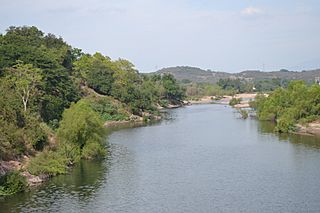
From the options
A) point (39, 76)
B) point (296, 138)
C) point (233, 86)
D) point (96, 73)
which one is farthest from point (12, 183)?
point (233, 86)

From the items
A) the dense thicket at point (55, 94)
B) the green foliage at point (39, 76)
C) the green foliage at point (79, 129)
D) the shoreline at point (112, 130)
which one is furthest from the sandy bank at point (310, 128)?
the green foliage at point (39, 76)

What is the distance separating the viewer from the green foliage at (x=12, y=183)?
3503 centimetres

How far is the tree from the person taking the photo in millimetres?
52375

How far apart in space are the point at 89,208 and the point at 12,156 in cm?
1153

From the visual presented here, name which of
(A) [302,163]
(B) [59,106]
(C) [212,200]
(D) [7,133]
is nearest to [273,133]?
(A) [302,163]

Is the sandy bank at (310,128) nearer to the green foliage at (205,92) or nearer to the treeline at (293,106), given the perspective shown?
the treeline at (293,106)

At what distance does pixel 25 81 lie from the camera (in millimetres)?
52688

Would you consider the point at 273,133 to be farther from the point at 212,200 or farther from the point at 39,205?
the point at 39,205

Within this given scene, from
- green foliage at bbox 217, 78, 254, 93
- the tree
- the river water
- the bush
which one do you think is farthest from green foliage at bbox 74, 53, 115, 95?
green foliage at bbox 217, 78, 254, 93

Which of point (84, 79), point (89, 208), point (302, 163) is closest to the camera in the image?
point (89, 208)

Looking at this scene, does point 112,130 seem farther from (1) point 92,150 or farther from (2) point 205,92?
(2) point 205,92

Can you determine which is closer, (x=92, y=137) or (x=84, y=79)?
(x=92, y=137)

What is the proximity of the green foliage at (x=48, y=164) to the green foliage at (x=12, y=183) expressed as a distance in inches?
115

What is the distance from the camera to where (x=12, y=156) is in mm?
40562
